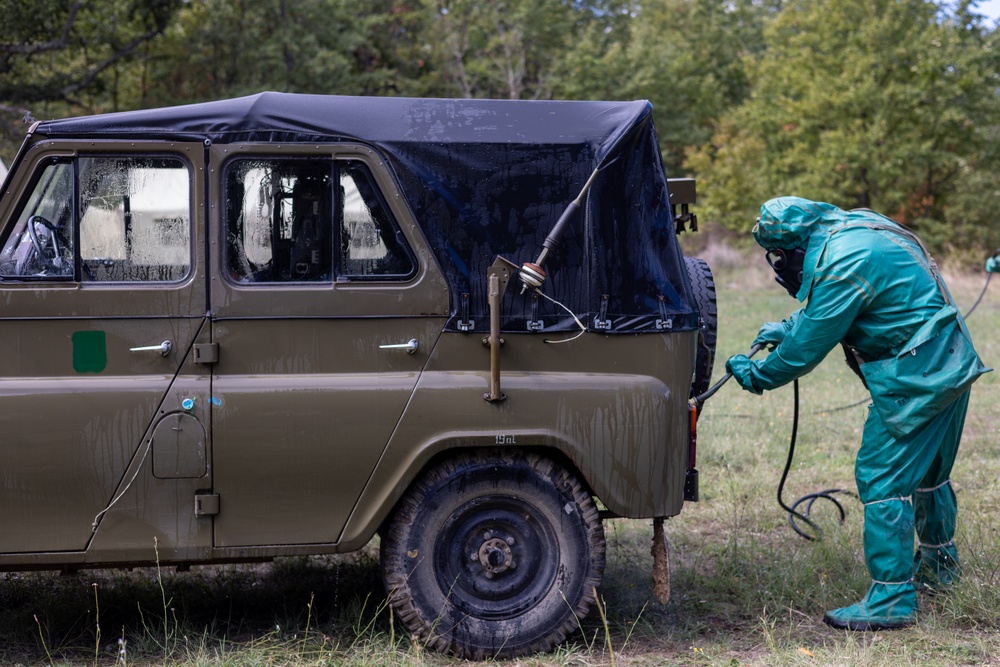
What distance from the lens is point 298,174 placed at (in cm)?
405

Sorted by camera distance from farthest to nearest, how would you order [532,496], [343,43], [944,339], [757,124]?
[757,124]
[343,43]
[944,339]
[532,496]

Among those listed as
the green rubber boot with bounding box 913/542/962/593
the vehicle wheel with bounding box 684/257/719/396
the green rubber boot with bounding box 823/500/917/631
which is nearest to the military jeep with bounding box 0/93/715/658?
the vehicle wheel with bounding box 684/257/719/396

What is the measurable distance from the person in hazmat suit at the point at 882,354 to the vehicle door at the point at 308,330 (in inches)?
64.5

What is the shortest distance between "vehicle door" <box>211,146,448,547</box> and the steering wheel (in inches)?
24.0

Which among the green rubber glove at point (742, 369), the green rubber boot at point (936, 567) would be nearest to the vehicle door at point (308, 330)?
the green rubber glove at point (742, 369)

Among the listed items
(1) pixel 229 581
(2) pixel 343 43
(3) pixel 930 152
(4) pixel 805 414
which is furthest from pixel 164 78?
(1) pixel 229 581

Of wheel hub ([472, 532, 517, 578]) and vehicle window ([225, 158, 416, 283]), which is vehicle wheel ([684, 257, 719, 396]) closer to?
wheel hub ([472, 532, 517, 578])

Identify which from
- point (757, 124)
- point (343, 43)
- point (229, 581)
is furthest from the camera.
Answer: point (757, 124)

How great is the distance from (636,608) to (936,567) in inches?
60.1

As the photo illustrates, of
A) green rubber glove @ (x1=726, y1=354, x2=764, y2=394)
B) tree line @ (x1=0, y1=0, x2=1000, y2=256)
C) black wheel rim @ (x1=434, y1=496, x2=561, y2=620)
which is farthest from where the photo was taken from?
tree line @ (x1=0, y1=0, x2=1000, y2=256)

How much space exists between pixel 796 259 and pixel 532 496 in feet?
5.71

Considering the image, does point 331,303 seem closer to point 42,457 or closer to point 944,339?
point 42,457

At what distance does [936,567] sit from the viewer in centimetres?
505

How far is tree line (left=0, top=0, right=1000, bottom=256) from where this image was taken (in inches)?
1103
